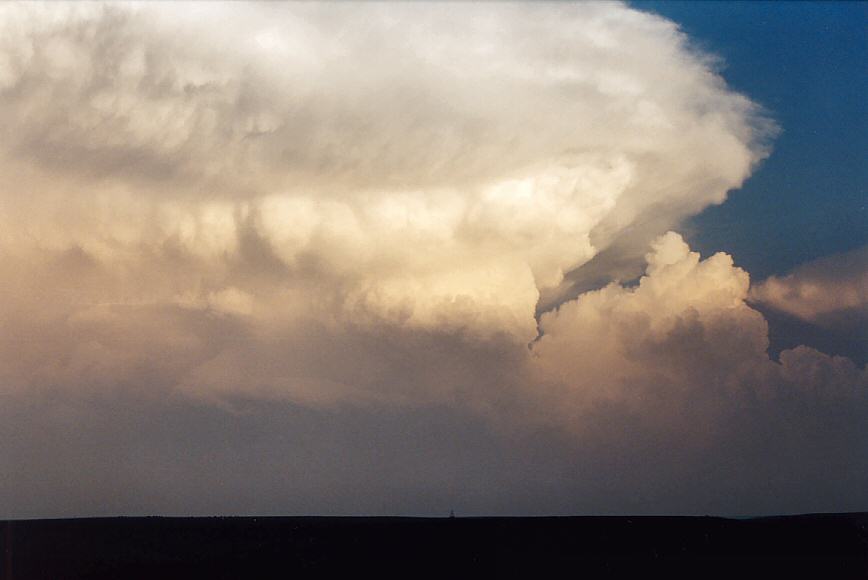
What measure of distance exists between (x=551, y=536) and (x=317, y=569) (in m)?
50.9

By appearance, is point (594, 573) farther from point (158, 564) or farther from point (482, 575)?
point (158, 564)

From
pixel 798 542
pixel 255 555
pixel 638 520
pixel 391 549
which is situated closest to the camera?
pixel 255 555

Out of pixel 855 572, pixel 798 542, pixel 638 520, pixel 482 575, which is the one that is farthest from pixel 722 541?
pixel 638 520

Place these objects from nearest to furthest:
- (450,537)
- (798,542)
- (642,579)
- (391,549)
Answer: (642,579), (391,549), (798,542), (450,537)

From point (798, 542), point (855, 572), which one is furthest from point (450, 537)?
point (855, 572)

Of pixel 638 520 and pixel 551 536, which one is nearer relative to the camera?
pixel 551 536

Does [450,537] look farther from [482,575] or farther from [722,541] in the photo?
[482,575]

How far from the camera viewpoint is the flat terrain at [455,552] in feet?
237

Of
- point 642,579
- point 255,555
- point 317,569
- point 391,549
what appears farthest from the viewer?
point 391,549

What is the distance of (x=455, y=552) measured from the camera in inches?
3595

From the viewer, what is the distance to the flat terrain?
2849 inches

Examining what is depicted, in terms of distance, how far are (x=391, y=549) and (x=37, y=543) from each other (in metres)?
34.2

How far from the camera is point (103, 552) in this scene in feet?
284

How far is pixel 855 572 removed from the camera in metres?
70.9
